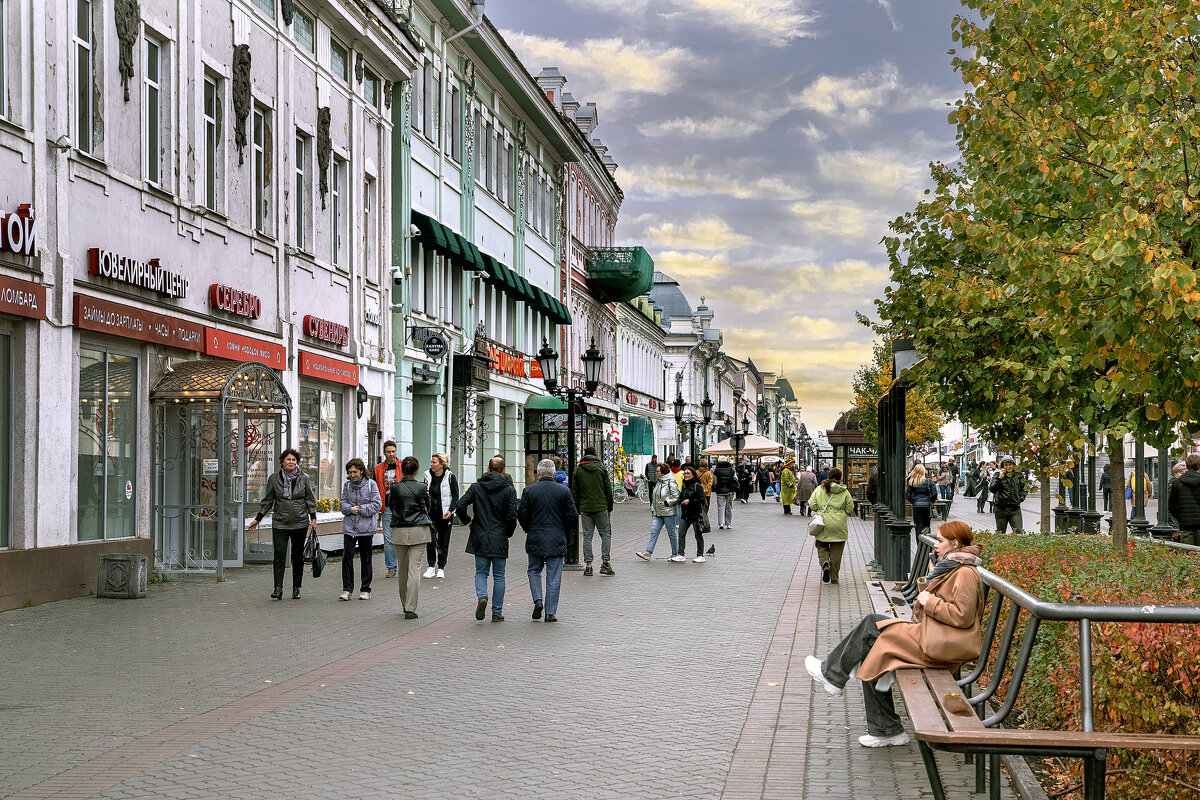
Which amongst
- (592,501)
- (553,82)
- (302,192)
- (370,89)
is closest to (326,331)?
(302,192)

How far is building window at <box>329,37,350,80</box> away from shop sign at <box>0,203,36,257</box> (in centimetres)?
1111

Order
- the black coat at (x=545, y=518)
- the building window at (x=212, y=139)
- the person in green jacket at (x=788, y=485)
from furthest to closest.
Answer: the person in green jacket at (x=788, y=485) → the building window at (x=212, y=139) → the black coat at (x=545, y=518)

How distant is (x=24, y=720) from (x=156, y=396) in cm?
1038

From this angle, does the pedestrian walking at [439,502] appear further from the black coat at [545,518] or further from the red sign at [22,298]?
the red sign at [22,298]

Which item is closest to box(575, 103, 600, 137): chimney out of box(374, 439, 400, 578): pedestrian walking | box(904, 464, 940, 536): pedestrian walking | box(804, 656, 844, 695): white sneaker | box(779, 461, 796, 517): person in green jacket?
box(779, 461, 796, 517): person in green jacket

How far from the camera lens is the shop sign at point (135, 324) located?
1620 cm

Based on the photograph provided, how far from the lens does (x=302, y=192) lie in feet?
80.5

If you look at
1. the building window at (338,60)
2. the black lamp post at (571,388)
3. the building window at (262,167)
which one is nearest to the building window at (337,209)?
the building window at (338,60)

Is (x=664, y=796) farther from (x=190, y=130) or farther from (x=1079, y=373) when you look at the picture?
(x=190, y=130)

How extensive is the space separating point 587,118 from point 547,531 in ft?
150

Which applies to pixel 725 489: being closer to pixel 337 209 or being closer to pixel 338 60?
pixel 337 209

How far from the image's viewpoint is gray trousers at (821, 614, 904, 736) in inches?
300

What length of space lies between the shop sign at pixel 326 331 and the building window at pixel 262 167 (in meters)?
2.12

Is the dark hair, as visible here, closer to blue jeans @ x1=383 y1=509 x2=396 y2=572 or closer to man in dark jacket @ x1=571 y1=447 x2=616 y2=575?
man in dark jacket @ x1=571 y1=447 x2=616 y2=575
